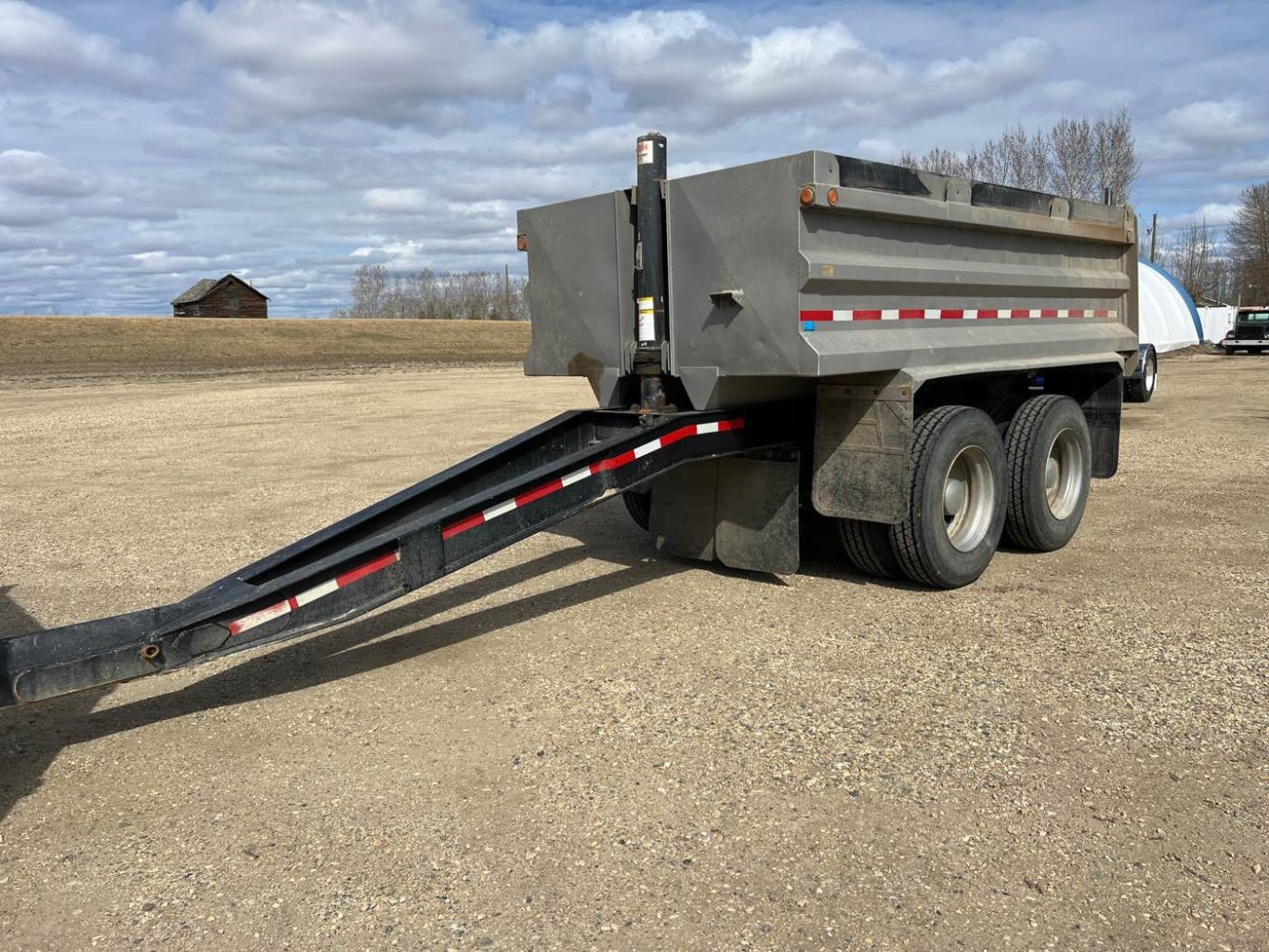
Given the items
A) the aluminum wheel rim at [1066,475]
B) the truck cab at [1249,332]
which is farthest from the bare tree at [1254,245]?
the aluminum wheel rim at [1066,475]

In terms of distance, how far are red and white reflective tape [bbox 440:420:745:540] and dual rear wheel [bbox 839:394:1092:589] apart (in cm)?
103

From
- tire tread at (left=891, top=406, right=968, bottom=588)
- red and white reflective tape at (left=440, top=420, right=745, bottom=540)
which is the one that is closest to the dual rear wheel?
tire tread at (left=891, top=406, right=968, bottom=588)

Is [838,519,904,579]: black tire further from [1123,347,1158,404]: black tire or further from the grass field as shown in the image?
the grass field

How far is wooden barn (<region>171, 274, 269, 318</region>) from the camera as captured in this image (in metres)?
70.9

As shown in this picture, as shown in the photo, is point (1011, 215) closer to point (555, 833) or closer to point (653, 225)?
point (653, 225)

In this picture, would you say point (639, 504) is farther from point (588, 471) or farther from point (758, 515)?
point (588, 471)

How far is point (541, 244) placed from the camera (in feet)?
18.9

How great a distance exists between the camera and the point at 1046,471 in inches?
256

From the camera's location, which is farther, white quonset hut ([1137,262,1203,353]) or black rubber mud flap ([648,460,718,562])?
white quonset hut ([1137,262,1203,353])

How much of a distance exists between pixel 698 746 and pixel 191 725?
2074 millimetres

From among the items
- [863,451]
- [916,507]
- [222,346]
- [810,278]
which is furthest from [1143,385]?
[222,346]

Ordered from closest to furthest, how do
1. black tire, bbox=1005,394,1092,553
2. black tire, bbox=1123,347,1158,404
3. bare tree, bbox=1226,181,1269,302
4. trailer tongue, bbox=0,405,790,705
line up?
trailer tongue, bbox=0,405,790,705
black tire, bbox=1005,394,1092,553
black tire, bbox=1123,347,1158,404
bare tree, bbox=1226,181,1269,302

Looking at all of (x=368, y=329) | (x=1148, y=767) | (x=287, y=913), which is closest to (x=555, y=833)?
(x=287, y=913)

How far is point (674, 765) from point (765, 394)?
2.46 meters
